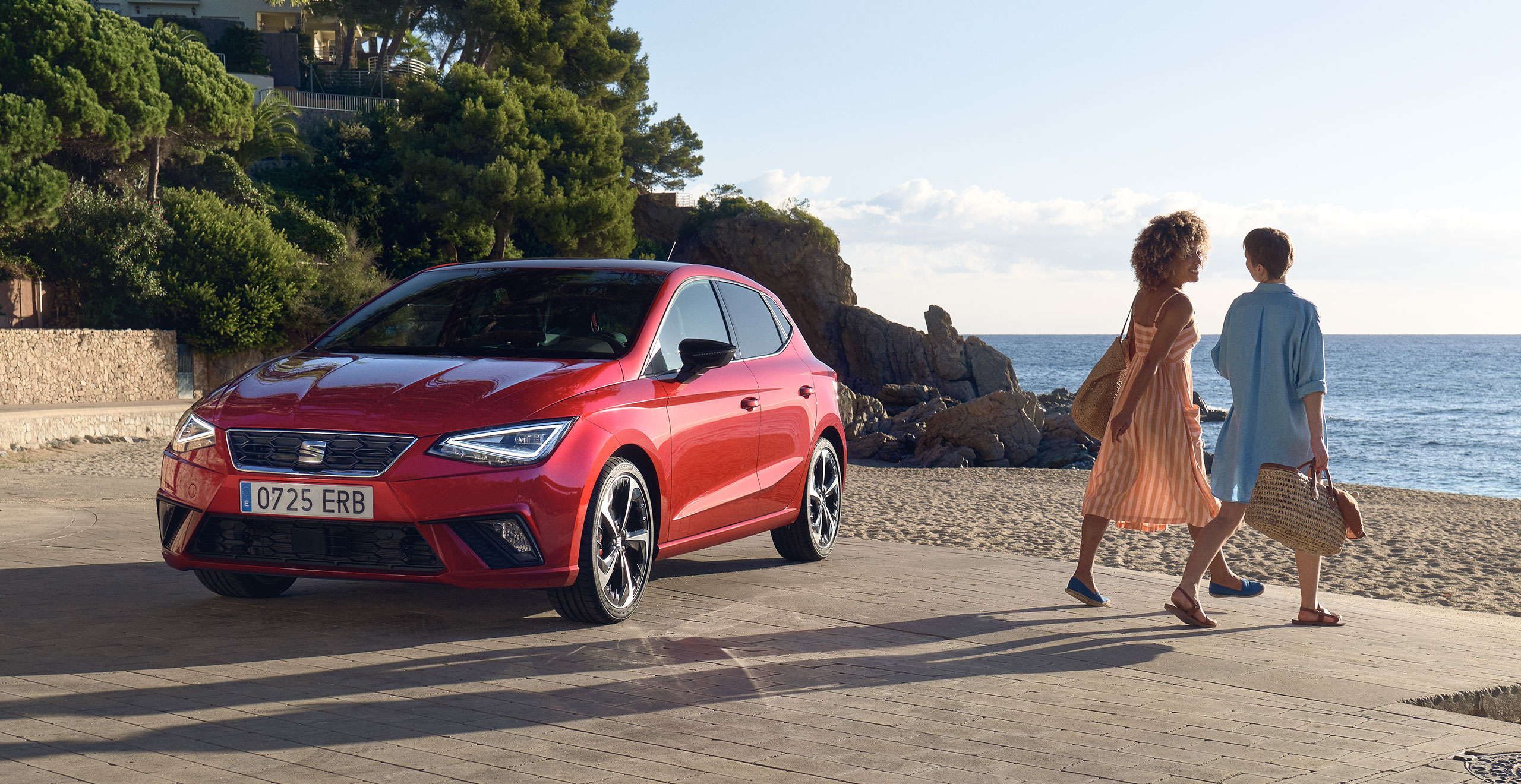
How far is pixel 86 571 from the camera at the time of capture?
7438 millimetres

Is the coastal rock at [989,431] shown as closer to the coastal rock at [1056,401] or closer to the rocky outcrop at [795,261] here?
the coastal rock at [1056,401]

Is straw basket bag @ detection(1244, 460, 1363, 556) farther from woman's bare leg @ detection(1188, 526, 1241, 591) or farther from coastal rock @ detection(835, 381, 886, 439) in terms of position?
coastal rock @ detection(835, 381, 886, 439)

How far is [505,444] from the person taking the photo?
5461 millimetres

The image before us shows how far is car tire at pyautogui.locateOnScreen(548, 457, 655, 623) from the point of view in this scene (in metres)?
5.73

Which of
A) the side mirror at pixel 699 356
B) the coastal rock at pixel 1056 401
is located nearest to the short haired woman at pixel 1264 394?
the side mirror at pixel 699 356

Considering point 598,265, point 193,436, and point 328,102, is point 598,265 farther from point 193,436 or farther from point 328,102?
point 328,102

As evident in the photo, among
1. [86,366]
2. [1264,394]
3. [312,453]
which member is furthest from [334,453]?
[86,366]

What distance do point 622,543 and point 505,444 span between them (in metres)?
0.84

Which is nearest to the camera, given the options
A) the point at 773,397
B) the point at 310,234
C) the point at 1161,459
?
the point at 1161,459

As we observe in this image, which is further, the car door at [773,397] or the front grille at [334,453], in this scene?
the car door at [773,397]

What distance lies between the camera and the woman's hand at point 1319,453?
614 centimetres

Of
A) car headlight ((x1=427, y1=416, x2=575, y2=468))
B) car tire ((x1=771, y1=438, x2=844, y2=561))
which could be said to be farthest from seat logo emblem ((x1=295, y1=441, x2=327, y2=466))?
car tire ((x1=771, y1=438, x2=844, y2=561))

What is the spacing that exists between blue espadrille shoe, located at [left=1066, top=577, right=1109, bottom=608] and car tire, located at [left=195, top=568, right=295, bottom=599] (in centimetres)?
404

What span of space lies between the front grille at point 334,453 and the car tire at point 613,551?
0.87 metres
